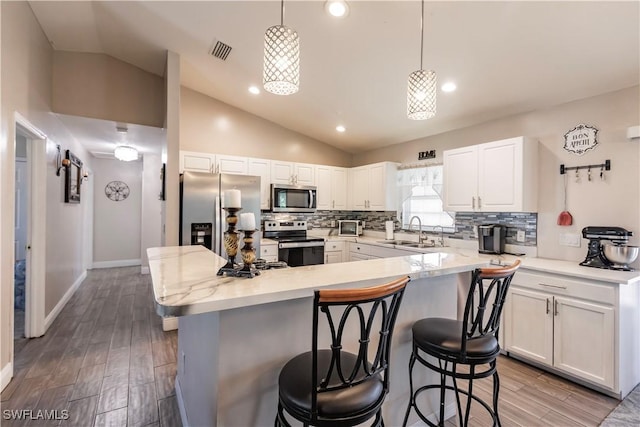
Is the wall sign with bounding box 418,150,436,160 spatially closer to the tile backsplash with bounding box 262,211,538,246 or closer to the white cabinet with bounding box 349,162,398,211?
the white cabinet with bounding box 349,162,398,211

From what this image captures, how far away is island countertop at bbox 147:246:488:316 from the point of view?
40.2 inches

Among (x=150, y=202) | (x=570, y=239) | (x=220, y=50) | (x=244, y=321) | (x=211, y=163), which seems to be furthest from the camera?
(x=150, y=202)

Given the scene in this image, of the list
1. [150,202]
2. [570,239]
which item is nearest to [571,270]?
[570,239]

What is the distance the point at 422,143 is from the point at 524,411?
11.1 ft

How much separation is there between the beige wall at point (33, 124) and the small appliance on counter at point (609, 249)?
474 centimetres

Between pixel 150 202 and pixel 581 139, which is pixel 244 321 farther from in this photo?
pixel 150 202

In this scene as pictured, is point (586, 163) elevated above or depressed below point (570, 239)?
above

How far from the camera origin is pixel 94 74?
3703mm

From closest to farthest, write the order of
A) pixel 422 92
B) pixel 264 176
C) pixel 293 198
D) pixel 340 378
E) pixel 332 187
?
1. pixel 340 378
2. pixel 422 92
3. pixel 264 176
4. pixel 293 198
5. pixel 332 187

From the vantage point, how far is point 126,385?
234cm

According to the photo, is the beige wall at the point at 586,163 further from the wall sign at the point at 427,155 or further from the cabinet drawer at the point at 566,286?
the wall sign at the point at 427,155

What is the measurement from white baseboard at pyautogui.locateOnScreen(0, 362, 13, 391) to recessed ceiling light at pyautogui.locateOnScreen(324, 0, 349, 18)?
3690 millimetres

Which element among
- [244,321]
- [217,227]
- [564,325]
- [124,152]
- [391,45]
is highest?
[391,45]

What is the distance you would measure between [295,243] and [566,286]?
302 cm
